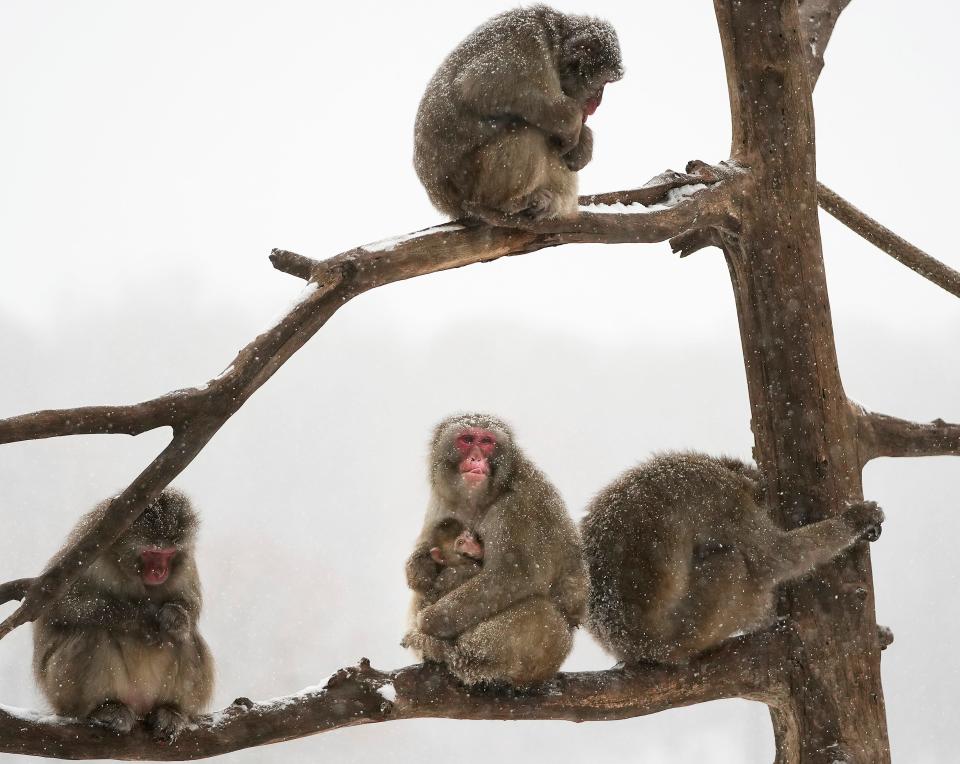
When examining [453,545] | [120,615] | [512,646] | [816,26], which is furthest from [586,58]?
[120,615]

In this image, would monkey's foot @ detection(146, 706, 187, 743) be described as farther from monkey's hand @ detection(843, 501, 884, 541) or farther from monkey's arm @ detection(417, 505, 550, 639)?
monkey's hand @ detection(843, 501, 884, 541)

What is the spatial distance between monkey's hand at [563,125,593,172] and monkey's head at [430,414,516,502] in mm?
1478

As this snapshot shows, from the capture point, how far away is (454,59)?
6.35 m

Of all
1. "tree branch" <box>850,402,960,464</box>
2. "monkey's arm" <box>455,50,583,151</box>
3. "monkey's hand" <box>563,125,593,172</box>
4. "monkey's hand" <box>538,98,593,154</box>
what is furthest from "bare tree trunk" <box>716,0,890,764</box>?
"monkey's arm" <box>455,50,583,151</box>

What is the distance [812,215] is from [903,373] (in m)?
13.2

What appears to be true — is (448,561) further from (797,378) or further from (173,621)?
(797,378)

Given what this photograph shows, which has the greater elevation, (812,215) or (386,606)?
(812,215)

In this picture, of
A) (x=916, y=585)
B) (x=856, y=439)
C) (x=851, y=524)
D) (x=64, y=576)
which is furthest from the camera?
(x=916, y=585)

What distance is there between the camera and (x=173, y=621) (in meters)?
5.47

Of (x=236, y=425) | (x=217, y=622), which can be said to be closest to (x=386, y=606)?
(x=217, y=622)

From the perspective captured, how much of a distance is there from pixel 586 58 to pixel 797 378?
2219mm

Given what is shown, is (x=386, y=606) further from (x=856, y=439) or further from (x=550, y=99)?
(x=550, y=99)

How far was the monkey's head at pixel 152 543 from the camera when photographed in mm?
5520

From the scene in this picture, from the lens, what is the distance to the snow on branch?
16.2ft
